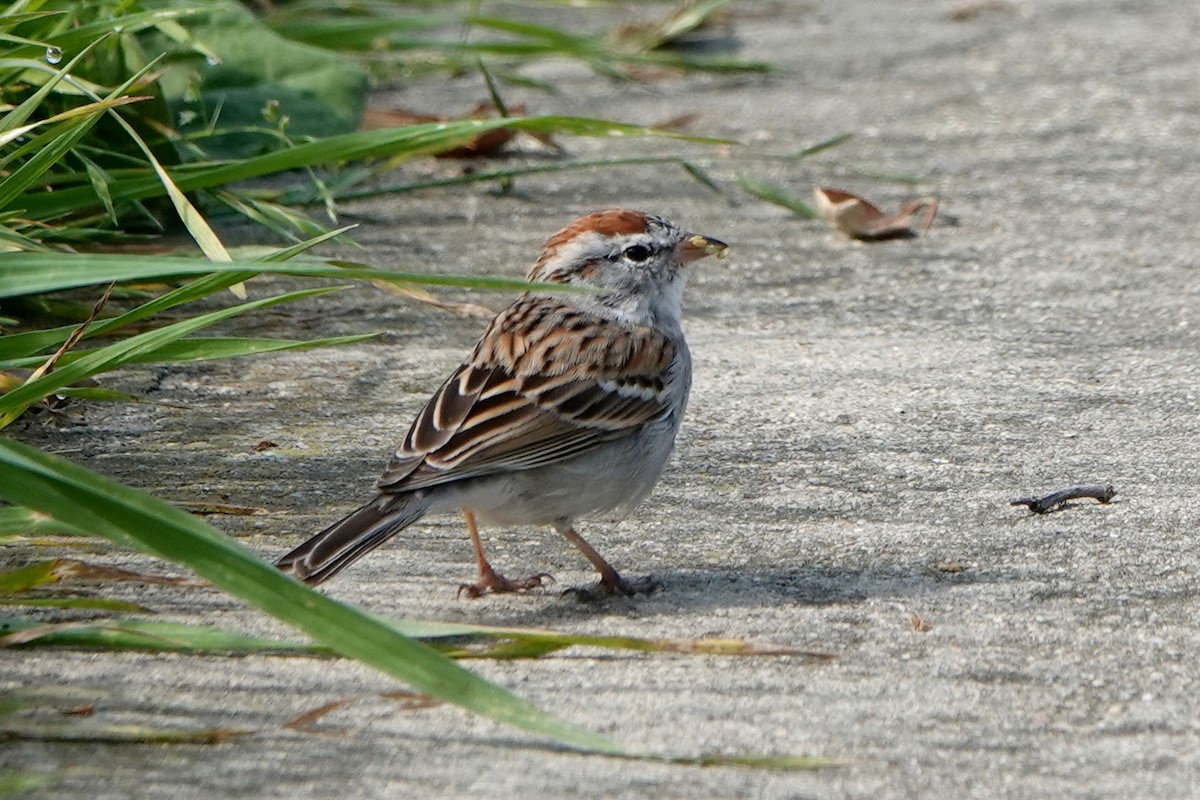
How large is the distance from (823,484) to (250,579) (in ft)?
5.73

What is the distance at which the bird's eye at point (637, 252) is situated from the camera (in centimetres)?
411

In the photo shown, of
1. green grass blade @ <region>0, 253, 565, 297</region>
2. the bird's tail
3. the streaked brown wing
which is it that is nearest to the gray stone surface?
the bird's tail

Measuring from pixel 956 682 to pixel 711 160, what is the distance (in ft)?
12.9

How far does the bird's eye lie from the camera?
13.5 feet

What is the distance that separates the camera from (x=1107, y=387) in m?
4.51

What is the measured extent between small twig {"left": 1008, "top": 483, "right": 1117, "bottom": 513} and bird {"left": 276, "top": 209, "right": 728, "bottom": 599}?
0.83 m

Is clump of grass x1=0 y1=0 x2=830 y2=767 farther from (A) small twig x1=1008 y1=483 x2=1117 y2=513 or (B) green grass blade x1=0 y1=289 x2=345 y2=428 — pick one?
(A) small twig x1=1008 y1=483 x2=1117 y2=513

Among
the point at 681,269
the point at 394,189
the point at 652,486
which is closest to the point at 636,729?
the point at 652,486

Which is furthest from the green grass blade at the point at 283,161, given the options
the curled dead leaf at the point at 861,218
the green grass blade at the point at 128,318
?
the curled dead leaf at the point at 861,218

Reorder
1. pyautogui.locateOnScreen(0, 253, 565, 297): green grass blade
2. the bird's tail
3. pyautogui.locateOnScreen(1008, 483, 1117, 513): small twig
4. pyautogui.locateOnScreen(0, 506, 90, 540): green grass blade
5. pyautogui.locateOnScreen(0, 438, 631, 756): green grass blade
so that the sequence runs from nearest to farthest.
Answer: pyautogui.locateOnScreen(0, 438, 631, 756): green grass blade
pyautogui.locateOnScreen(0, 253, 565, 297): green grass blade
pyautogui.locateOnScreen(0, 506, 90, 540): green grass blade
the bird's tail
pyautogui.locateOnScreen(1008, 483, 1117, 513): small twig

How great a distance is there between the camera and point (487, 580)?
348 cm

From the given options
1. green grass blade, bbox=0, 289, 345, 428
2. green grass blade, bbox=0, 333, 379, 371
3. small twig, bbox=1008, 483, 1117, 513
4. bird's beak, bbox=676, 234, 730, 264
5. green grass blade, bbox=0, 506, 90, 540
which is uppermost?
green grass blade, bbox=0, 289, 345, 428

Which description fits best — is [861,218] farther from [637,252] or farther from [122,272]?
[122,272]

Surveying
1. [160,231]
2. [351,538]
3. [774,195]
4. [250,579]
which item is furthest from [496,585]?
[774,195]
